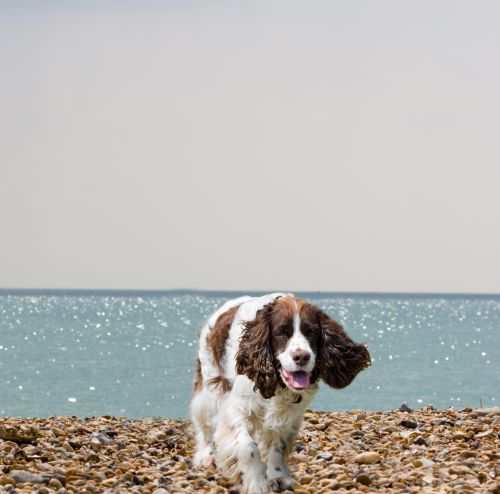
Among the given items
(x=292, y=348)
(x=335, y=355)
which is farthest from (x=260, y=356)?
(x=335, y=355)

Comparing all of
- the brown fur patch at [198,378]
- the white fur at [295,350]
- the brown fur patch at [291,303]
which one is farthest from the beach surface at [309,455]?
the brown fur patch at [291,303]

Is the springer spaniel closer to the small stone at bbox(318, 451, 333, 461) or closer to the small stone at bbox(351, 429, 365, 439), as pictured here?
the small stone at bbox(318, 451, 333, 461)

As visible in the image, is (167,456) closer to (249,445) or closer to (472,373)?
(249,445)

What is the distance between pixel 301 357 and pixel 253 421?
835mm

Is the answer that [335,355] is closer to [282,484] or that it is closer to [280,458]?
[280,458]

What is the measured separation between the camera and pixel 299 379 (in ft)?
27.4

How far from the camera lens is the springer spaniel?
8445mm

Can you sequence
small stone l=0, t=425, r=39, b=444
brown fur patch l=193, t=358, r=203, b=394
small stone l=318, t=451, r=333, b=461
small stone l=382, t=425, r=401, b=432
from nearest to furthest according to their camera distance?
brown fur patch l=193, t=358, r=203, b=394
small stone l=318, t=451, r=333, b=461
small stone l=0, t=425, r=39, b=444
small stone l=382, t=425, r=401, b=432

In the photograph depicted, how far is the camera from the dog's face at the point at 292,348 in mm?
8328

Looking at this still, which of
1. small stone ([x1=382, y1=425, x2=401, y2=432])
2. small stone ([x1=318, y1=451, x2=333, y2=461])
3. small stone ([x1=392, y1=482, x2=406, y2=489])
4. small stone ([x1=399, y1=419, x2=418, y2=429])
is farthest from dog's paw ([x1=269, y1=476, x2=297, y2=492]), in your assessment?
small stone ([x1=399, y1=419, x2=418, y2=429])

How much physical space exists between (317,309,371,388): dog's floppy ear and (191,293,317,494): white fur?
0.17 m

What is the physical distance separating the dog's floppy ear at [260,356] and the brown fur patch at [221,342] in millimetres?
529

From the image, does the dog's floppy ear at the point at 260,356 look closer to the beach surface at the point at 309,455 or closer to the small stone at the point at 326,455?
the beach surface at the point at 309,455

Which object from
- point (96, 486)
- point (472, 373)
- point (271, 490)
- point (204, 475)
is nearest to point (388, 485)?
point (271, 490)
